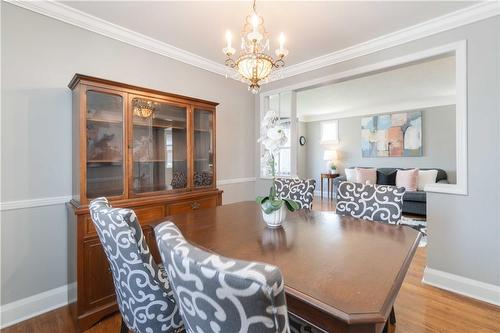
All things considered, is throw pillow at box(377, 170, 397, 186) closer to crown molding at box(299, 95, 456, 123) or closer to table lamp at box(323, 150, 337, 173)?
table lamp at box(323, 150, 337, 173)

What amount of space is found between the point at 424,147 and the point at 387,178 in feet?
3.60

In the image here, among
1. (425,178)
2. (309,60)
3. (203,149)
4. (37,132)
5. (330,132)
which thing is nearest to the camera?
(37,132)

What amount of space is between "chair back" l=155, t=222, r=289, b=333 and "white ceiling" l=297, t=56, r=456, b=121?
354 cm

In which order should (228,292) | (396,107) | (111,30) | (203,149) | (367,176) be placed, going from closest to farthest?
(228,292) → (111,30) → (203,149) → (367,176) → (396,107)

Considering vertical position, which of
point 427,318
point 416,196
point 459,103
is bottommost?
point 427,318

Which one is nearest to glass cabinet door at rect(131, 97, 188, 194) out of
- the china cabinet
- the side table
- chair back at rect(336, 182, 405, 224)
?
the china cabinet

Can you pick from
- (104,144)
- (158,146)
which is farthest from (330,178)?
(104,144)

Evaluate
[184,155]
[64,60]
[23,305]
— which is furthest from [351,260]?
[64,60]

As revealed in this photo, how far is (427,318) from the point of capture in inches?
72.5

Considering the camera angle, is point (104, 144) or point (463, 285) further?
point (463, 285)

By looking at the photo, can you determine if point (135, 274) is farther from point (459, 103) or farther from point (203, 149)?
point (459, 103)

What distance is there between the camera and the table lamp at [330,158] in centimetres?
688

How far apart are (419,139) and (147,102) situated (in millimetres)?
5937

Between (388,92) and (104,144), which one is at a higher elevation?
(388,92)
